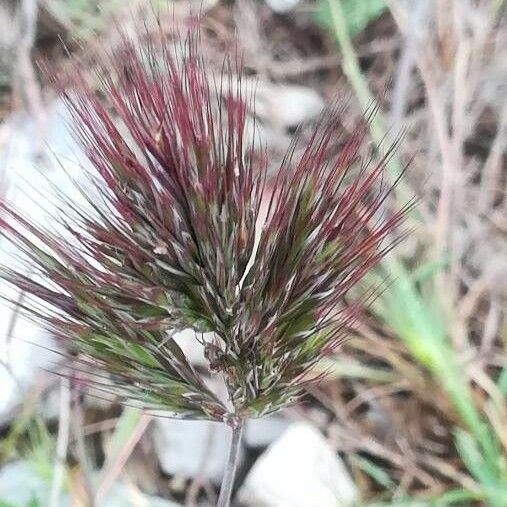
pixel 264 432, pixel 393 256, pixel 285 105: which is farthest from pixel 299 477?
pixel 285 105

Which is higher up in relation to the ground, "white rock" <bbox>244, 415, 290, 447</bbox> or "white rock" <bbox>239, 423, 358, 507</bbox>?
"white rock" <bbox>244, 415, 290, 447</bbox>

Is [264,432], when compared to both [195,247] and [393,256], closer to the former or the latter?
[393,256]

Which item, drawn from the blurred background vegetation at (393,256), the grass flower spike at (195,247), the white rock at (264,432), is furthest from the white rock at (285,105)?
the grass flower spike at (195,247)

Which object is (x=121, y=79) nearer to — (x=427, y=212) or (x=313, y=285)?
(x=313, y=285)

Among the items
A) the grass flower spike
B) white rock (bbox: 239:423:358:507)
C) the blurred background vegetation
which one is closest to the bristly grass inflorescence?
the grass flower spike

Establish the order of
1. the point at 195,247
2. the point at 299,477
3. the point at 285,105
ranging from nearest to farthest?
the point at 195,247 < the point at 299,477 < the point at 285,105

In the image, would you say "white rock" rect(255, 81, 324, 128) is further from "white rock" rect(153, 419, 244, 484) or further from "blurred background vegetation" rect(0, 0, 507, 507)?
"white rock" rect(153, 419, 244, 484)

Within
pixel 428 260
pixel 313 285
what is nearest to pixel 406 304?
pixel 428 260

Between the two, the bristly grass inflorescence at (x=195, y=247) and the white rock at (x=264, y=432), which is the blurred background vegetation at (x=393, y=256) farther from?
the bristly grass inflorescence at (x=195, y=247)
